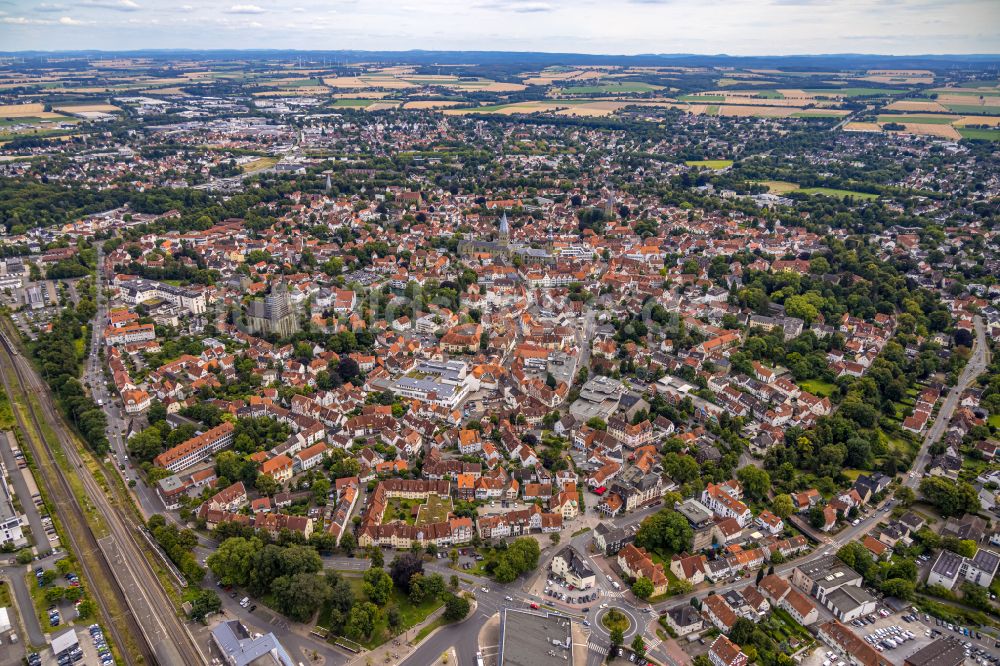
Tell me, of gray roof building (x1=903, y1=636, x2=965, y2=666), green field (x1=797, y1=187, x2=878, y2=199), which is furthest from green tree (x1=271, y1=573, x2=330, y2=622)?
green field (x1=797, y1=187, x2=878, y2=199)

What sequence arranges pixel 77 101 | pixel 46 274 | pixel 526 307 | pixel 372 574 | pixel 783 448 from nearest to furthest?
pixel 372 574 < pixel 783 448 < pixel 526 307 < pixel 46 274 < pixel 77 101

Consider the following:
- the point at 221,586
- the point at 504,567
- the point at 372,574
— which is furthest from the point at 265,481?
the point at 504,567

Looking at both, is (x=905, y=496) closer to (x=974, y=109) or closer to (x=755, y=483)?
(x=755, y=483)

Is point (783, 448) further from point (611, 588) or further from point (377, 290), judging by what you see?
point (377, 290)

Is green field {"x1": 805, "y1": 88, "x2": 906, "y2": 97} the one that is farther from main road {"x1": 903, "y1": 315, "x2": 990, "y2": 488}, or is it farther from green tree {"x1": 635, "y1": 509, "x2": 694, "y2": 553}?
green tree {"x1": 635, "y1": 509, "x2": 694, "y2": 553}

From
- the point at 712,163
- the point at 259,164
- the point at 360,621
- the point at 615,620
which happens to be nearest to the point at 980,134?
the point at 712,163

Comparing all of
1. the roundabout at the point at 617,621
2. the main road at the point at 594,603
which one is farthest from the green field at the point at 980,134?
the roundabout at the point at 617,621

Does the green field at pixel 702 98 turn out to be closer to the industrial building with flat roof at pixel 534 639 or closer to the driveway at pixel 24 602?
the industrial building with flat roof at pixel 534 639
